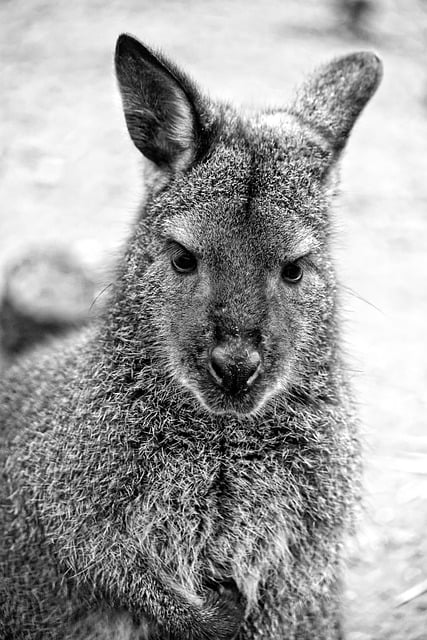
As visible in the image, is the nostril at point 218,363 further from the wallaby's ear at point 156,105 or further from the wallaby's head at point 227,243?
the wallaby's ear at point 156,105

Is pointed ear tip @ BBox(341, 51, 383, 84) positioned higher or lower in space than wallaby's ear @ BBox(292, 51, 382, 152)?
higher

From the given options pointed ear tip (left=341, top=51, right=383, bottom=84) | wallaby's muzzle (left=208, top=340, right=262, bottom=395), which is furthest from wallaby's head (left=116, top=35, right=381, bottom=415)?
pointed ear tip (left=341, top=51, right=383, bottom=84)

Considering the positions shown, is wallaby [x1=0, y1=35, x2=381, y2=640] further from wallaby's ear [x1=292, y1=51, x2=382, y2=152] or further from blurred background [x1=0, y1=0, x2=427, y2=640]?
blurred background [x1=0, y1=0, x2=427, y2=640]

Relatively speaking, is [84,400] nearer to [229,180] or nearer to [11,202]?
[229,180]

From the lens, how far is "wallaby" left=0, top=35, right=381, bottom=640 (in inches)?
130

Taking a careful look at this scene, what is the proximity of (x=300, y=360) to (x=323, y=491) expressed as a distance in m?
0.60

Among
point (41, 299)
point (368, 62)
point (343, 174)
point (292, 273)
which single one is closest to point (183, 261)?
point (292, 273)

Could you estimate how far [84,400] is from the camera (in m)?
3.74

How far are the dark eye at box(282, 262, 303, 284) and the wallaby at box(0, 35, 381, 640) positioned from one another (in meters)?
0.01

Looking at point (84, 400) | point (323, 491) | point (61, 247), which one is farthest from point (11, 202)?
point (323, 491)

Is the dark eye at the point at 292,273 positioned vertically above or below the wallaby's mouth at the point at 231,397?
above

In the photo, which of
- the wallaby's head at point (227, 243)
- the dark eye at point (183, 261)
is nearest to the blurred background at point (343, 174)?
the wallaby's head at point (227, 243)

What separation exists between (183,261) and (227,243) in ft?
0.69

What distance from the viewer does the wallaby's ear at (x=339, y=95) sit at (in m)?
3.75
